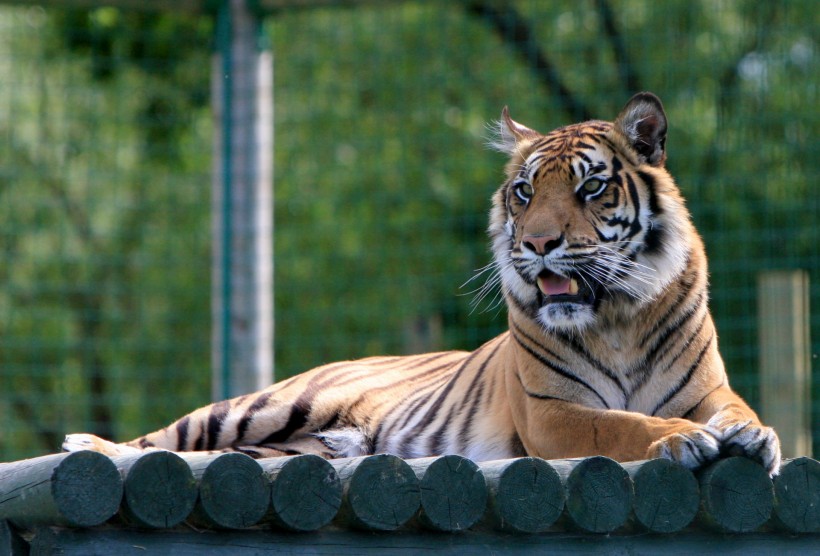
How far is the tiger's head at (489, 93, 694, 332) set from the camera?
7.56 feet

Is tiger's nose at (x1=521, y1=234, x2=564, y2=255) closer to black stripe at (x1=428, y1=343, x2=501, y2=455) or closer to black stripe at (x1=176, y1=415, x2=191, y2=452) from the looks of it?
black stripe at (x1=428, y1=343, x2=501, y2=455)

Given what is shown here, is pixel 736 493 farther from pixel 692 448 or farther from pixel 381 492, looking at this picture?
pixel 381 492

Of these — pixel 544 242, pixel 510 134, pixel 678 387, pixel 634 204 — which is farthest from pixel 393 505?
pixel 510 134

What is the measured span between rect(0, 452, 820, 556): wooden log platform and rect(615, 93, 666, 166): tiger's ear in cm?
90

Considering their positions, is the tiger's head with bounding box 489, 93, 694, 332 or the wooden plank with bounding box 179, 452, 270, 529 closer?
the wooden plank with bounding box 179, 452, 270, 529

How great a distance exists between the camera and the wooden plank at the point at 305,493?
5.30 feet

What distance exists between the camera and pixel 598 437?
7.08ft

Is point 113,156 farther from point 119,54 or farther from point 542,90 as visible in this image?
point 542,90

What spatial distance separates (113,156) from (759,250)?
162 inches

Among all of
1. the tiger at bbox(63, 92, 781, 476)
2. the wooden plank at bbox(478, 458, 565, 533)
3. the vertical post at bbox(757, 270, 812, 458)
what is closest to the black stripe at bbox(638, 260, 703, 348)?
the tiger at bbox(63, 92, 781, 476)

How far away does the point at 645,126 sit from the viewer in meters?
2.49

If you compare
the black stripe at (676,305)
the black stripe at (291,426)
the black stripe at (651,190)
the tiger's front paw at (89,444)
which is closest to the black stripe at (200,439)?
the black stripe at (291,426)

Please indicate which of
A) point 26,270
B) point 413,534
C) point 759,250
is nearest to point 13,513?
point 413,534

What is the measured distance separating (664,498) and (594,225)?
2.43 ft
